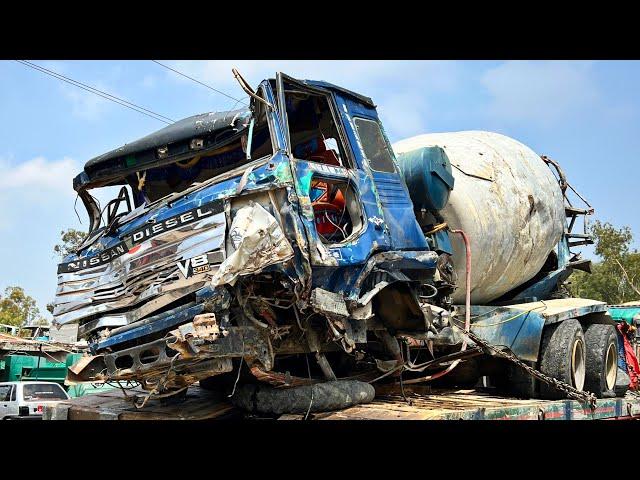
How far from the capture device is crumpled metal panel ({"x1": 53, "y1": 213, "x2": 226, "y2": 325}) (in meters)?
4.96

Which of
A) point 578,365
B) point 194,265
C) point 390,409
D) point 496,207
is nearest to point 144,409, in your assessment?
point 194,265

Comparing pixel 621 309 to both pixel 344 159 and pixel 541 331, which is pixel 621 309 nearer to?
pixel 541 331

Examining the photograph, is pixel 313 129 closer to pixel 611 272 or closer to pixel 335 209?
pixel 335 209

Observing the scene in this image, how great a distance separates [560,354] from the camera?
24.7ft

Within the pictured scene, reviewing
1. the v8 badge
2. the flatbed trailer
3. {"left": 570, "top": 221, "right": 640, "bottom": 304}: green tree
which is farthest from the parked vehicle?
{"left": 570, "top": 221, "right": 640, "bottom": 304}: green tree

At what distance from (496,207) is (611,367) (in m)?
2.45

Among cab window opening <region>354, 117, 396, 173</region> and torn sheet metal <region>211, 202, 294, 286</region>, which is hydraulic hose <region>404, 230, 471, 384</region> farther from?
torn sheet metal <region>211, 202, 294, 286</region>

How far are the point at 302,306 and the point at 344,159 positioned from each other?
156 centimetres

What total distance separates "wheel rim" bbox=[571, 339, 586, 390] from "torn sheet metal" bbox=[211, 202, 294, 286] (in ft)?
14.2

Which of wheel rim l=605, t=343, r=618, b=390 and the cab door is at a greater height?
the cab door

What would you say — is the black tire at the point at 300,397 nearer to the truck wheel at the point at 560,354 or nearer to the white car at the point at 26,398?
the truck wheel at the point at 560,354

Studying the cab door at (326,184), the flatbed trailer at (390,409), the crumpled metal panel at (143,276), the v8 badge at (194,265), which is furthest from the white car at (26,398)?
the v8 badge at (194,265)
